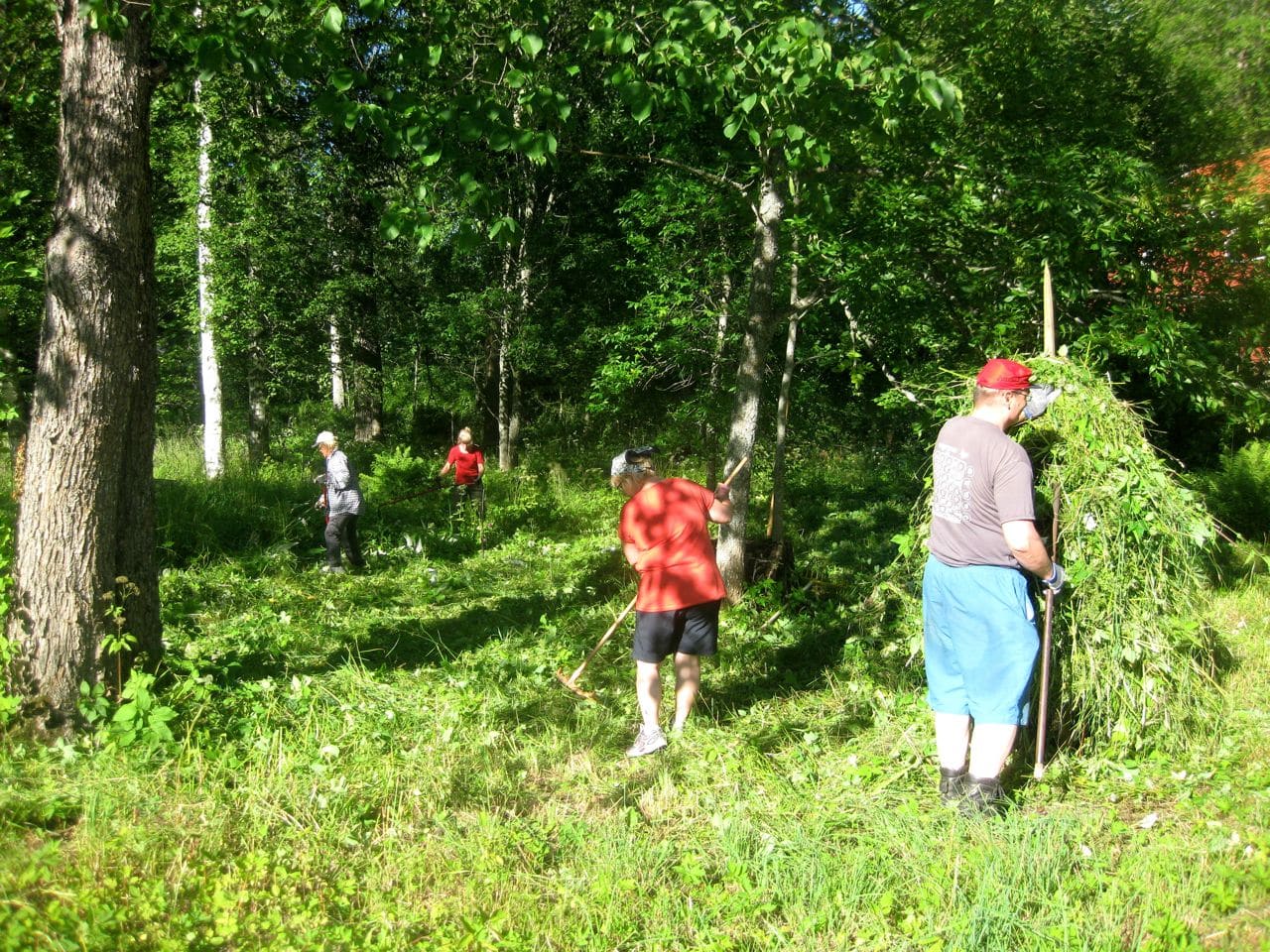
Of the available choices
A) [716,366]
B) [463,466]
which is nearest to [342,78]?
[463,466]

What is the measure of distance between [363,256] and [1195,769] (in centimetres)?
1444

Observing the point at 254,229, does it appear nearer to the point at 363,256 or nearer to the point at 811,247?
the point at 363,256

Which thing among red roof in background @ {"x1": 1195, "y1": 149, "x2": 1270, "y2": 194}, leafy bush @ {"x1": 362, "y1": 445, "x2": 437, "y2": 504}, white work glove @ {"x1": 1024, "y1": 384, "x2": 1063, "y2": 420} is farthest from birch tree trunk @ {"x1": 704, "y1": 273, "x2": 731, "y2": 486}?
white work glove @ {"x1": 1024, "y1": 384, "x2": 1063, "y2": 420}

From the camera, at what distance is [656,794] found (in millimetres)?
4164

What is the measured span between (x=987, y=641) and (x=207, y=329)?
1291cm

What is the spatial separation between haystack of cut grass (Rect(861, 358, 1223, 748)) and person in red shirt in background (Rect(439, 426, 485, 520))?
818cm

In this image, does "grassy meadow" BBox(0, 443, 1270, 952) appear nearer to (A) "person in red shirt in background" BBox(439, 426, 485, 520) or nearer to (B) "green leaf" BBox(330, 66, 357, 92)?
(B) "green leaf" BBox(330, 66, 357, 92)

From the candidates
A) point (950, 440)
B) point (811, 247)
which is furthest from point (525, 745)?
point (811, 247)

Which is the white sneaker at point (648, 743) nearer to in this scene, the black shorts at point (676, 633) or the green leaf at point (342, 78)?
the black shorts at point (676, 633)

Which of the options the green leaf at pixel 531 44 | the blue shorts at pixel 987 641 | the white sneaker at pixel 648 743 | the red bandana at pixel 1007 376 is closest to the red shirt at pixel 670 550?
the white sneaker at pixel 648 743

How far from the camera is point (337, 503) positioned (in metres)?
9.01

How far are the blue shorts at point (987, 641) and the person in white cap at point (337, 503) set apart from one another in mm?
6626

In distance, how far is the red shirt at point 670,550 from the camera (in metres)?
4.59

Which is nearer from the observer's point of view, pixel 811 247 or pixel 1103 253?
pixel 1103 253
